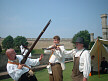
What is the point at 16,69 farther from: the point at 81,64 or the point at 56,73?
the point at 81,64

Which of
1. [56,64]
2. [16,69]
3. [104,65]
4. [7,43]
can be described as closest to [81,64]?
[56,64]

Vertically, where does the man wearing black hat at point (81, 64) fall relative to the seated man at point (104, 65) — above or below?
above

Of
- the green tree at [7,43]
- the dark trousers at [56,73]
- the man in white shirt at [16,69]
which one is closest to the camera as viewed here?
the man in white shirt at [16,69]

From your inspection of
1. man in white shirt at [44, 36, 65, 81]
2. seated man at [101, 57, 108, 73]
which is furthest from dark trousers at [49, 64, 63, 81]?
seated man at [101, 57, 108, 73]

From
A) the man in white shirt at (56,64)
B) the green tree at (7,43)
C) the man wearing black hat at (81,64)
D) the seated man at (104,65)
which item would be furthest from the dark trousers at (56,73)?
the green tree at (7,43)

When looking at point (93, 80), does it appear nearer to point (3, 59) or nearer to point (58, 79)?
point (58, 79)

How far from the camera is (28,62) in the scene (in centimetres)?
345

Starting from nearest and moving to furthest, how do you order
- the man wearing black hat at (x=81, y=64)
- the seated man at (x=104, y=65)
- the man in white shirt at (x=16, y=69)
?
1. the man wearing black hat at (x=81, y=64)
2. the man in white shirt at (x=16, y=69)
3. the seated man at (x=104, y=65)

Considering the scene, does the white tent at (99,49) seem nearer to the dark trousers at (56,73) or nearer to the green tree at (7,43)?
the dark trousers at (56,73)

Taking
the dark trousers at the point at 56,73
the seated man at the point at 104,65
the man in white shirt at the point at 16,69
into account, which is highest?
the man in white shirt at the point at 16,69

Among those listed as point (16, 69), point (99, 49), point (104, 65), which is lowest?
point (104, 65)

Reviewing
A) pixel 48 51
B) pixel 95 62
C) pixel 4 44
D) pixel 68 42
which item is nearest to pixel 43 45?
pixel 68 42

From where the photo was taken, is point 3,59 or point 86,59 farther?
point 3,59

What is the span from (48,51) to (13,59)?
145 cm
